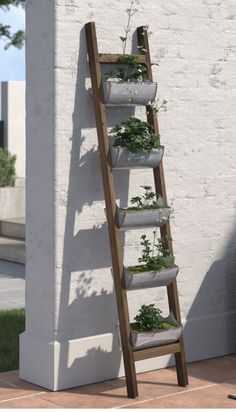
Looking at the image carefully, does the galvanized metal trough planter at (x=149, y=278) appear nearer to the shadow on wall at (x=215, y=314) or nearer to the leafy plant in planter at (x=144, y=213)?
the leafy plant in planter at (x=144, y=213)

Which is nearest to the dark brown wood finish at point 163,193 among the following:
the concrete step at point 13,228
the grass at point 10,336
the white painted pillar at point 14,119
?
the grass at point 10,336

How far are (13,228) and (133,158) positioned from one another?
641 centimetres

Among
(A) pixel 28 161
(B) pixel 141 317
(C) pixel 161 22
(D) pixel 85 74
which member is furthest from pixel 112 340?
(C) pixel 161 22

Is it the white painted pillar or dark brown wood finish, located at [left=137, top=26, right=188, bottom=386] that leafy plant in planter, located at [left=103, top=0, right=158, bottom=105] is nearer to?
dark brown wood finish, located at [left=137, top=26, right=188, bottom=386]

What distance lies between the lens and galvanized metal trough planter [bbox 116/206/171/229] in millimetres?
5152

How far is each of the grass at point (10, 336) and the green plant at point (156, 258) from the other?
45.1 inches

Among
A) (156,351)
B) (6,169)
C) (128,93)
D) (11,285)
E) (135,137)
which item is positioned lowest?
(156,351)

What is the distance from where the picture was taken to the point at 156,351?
5273 millimetres

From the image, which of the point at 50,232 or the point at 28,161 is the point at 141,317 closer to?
the point at 50,232

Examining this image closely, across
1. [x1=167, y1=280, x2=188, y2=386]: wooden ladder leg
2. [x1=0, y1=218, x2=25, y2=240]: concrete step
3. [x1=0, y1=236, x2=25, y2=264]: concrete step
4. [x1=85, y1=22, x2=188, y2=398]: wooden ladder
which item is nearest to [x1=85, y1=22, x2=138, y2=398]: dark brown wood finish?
[x1=85, y1=22, x2=188, y2=398]: wooden ladder

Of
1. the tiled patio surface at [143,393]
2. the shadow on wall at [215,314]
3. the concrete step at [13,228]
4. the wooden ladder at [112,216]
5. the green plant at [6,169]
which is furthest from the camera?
the green plant at [6,169]

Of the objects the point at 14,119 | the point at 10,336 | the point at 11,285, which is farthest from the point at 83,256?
the point at 14,119

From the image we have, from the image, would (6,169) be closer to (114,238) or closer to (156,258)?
(156,258)

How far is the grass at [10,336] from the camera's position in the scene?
5.96 metres
